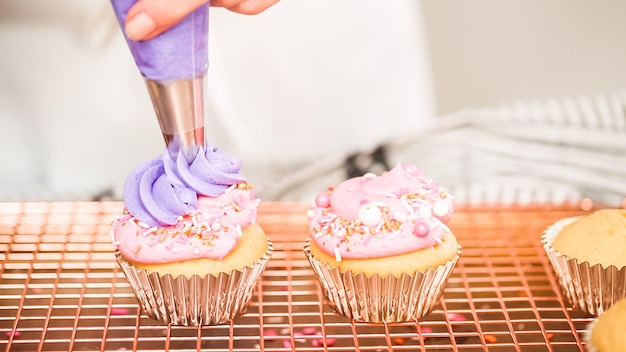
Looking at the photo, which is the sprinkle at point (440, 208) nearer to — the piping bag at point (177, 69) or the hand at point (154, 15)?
the piping bag at point (177, 69)

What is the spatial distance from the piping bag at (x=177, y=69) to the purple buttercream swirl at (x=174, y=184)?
0.24 ft

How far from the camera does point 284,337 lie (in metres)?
1.43

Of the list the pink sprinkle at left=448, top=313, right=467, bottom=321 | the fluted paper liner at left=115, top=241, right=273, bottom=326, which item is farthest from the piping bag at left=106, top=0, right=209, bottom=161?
the pink sprinkle at left=448, top=313, right=467, bottom=321

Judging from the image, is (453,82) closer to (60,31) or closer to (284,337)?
(60,31)

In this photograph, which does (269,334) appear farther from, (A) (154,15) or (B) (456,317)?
(A) (154,15)

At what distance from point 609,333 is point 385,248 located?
43cm

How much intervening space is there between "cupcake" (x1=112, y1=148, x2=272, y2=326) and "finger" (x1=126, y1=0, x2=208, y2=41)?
338 mm

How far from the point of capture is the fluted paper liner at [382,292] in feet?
5.07

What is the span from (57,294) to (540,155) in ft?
4.29

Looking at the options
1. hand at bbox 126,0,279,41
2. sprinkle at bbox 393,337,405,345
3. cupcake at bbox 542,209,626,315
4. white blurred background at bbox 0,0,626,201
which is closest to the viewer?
hand at bbox 126,0,279,41

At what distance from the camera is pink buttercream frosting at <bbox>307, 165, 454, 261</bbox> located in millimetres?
1524

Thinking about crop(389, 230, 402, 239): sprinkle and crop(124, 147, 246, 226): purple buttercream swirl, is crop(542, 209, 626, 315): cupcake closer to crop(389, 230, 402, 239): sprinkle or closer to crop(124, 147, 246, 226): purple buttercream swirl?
crop(389, 230, 402, 239): sprinkle

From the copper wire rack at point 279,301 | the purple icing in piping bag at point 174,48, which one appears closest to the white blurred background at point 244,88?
the copper wire rack at point 279,301

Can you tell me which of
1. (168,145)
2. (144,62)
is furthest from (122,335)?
(144,62)
